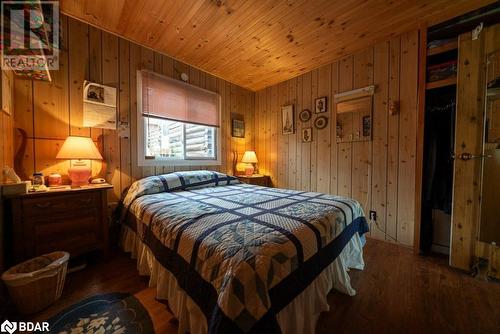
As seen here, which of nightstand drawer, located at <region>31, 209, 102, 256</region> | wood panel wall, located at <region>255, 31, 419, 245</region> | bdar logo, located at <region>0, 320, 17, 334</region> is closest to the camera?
bdar logo, located at <region>0, 320, 17, 334</region>

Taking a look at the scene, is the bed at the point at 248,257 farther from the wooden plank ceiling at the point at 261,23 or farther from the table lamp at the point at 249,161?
the wooden plank ceiling at the point at 261,23

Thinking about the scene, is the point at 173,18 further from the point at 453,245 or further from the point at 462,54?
the point at 453,245

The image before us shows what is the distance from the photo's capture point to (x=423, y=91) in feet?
6.63

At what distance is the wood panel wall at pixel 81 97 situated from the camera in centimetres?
180

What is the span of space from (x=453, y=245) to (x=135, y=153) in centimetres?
354

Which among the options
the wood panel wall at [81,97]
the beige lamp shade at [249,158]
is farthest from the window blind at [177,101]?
the beige lamp shade at [249,158]

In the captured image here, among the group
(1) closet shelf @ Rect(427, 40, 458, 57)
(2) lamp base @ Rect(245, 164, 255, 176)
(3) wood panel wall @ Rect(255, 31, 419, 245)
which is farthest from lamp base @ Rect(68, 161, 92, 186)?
(1) closet shelf @ Rect(427, 40, 458, 57)

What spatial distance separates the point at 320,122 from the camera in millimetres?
2953

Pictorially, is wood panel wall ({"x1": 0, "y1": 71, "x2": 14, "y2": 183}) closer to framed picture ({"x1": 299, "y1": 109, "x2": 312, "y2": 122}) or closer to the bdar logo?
the bdar logo

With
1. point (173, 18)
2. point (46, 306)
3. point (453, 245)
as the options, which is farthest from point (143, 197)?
point (453, 245)

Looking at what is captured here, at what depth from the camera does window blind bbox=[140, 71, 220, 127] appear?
2.49m

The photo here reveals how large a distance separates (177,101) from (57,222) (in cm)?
192

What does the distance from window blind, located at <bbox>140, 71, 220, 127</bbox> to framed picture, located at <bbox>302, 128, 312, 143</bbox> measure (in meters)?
1.46

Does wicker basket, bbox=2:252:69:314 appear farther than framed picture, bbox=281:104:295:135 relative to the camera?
No
